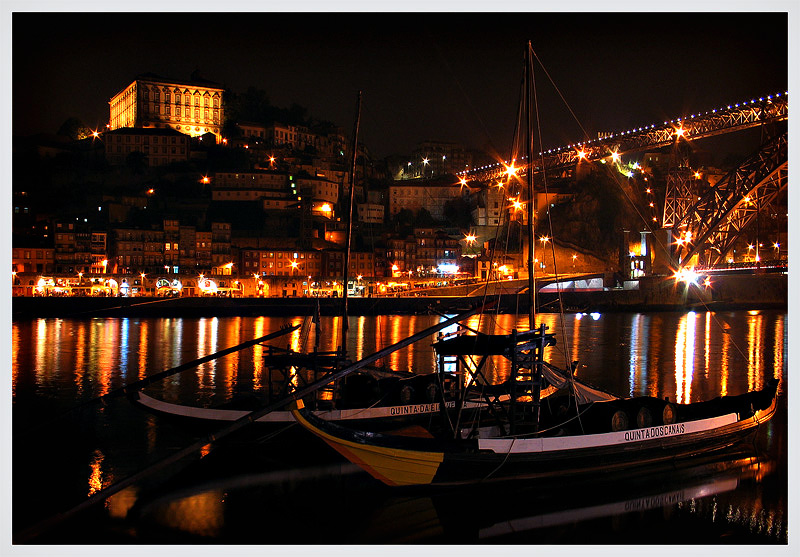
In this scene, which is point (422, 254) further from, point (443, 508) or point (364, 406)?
point (443, 508)

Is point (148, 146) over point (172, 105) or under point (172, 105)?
under

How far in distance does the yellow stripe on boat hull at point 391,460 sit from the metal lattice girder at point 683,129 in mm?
34691

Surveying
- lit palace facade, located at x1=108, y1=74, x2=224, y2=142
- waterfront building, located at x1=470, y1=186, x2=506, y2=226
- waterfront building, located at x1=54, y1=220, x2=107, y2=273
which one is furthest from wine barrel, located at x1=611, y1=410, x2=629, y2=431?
lit palace facade, located at x1=108, y1=74, x2=224, y2=142

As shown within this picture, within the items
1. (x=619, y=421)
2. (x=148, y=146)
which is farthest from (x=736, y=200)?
(x=148, y=146)

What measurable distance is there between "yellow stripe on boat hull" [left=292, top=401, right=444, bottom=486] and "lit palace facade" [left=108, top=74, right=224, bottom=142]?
9208cm

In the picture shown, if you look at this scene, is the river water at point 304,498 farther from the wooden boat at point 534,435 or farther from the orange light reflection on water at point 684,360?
the orange light reflection on water at point 684,360

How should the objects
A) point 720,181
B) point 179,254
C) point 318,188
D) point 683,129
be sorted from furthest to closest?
point 318,188 → point 179,254 → point 683,129 → point 720,181

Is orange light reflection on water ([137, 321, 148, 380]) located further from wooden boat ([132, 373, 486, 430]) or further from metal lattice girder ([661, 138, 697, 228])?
metal lattice girder ([661, 138, 697, 228])

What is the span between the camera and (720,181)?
54531 millimetres

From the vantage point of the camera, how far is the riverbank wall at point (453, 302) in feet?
191

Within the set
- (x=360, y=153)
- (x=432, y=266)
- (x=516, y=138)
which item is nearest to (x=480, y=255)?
(x=432, y=266)

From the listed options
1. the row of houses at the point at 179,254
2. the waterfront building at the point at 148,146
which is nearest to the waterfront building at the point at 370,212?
the row of houses at the point at 179,254

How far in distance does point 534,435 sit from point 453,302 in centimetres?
4949

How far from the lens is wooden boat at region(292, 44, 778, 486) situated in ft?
34.7
